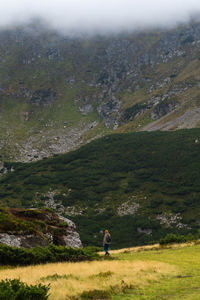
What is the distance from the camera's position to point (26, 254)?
18.1 m

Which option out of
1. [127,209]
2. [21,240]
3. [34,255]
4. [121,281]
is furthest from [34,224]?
[127,209]

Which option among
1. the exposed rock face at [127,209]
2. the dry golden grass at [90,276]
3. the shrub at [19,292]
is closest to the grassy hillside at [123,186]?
the exposed rock face at [127,209]

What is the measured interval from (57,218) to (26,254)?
12.8m

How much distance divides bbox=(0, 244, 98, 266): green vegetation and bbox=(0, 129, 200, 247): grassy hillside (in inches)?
1858

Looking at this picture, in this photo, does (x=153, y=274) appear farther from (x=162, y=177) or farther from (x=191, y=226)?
(x=162, y=177)

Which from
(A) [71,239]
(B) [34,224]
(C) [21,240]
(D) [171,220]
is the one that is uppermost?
(B) [34,224]

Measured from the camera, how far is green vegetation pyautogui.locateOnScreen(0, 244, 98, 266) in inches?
698

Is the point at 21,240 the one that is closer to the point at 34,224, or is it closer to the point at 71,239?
the point at 34,224

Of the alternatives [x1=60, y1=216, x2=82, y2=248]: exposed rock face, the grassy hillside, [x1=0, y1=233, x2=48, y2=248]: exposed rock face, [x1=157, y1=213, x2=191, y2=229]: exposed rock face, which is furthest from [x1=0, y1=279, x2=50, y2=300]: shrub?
[x1=157, y1=213, x2=191, y2=229]: exposed rock face

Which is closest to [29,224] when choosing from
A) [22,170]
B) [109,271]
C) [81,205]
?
[109,271]

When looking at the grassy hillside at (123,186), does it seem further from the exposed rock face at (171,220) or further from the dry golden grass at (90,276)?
the dry golden grass at (90,276)

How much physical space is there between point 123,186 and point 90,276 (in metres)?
87.6

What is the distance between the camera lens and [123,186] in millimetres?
100875

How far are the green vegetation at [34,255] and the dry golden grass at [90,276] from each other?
2.91 m
